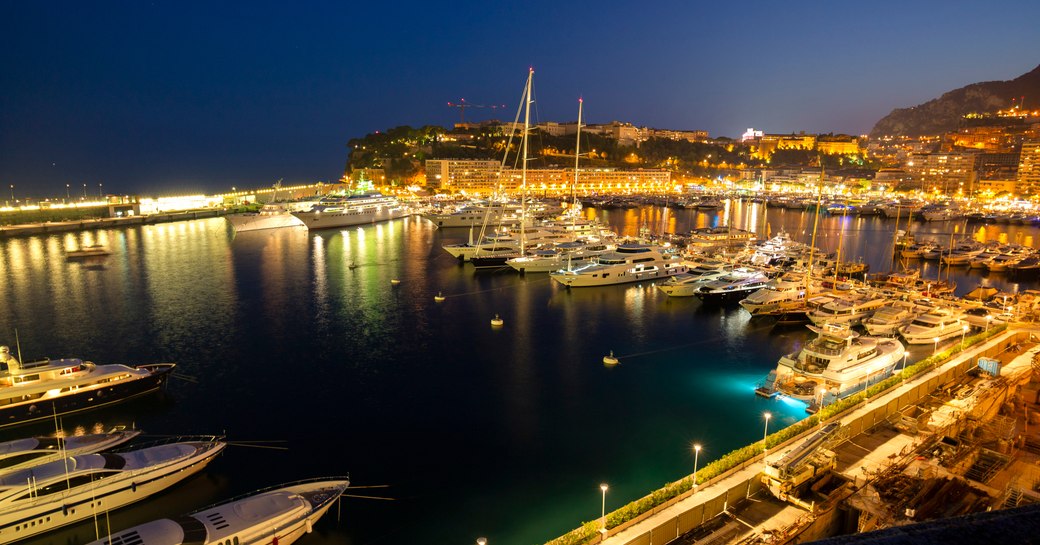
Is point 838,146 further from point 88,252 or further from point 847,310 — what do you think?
point 88,252

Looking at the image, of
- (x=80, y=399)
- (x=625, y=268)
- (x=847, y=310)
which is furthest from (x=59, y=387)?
(x=847, y=310)

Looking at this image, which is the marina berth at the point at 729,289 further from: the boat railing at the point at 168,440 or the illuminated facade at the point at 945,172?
the illuminated facade at the point at 945,172

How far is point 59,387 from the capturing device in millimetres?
13492

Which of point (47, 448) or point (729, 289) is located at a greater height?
point (729, 289)

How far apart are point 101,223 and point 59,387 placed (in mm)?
48193

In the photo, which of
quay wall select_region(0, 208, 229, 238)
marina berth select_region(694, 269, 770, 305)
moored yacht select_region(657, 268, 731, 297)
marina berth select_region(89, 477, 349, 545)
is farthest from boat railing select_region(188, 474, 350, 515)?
quay wall select_region(0, 208, 229, 238)

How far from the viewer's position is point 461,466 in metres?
12.1

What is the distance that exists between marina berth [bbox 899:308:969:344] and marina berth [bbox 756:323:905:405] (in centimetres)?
386

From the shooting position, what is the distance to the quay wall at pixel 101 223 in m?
47.5

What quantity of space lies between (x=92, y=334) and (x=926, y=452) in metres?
24.4

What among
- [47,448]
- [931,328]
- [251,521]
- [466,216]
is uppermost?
[466,216]

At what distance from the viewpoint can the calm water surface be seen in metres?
11.2

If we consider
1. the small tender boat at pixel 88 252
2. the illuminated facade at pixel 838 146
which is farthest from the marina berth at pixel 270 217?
the illuminated facade at pixel 838 146

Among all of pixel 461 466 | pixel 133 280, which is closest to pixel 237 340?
pixel 461 466
